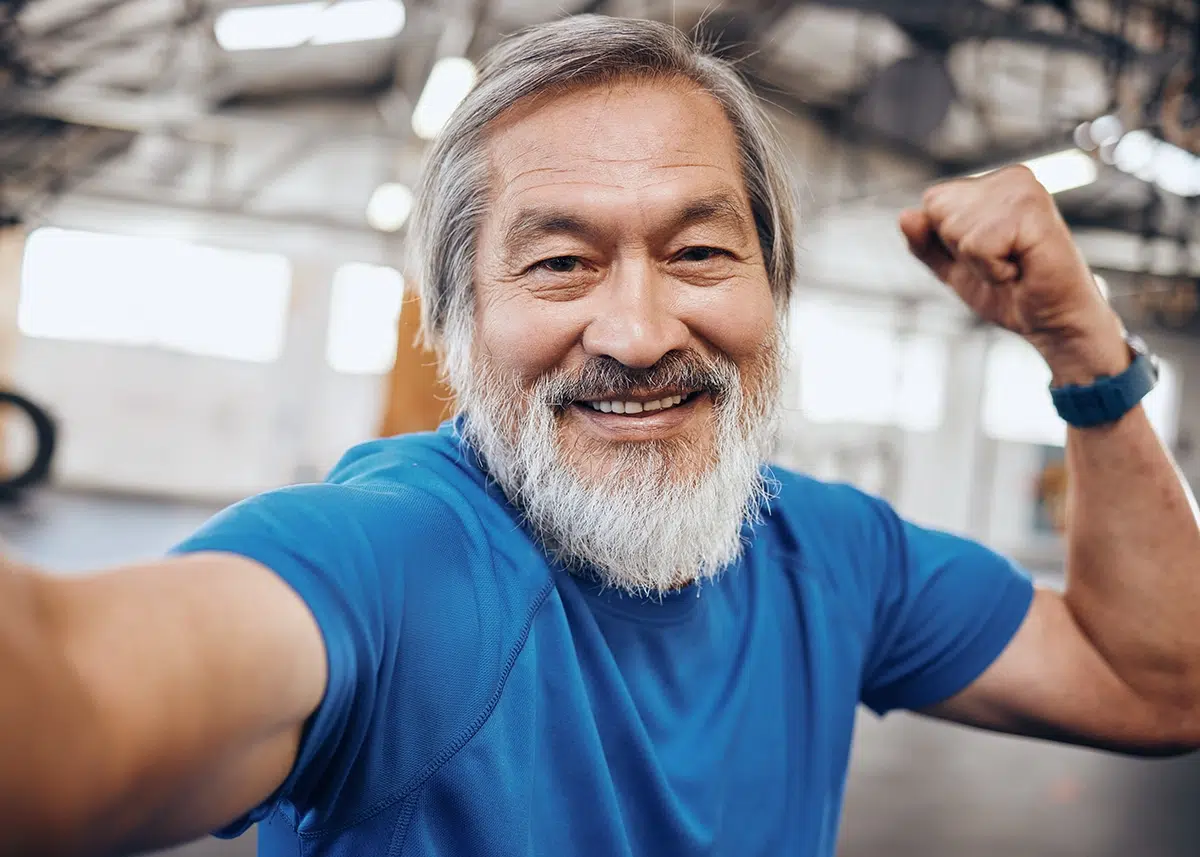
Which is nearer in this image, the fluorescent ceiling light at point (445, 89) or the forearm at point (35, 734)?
the forearm at point (35, 734)

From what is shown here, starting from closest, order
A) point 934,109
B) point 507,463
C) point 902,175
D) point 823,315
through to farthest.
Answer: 1. point 507,463
2. point 934,109
3. point 902,175
4. point 823,315

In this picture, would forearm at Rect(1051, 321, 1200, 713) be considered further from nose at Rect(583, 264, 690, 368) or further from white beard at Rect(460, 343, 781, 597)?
nose at Rect(583, 264, 690, 368)

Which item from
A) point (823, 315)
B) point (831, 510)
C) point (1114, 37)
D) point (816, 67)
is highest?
point (816, 67)

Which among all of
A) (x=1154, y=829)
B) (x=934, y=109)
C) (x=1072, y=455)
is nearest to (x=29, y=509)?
(x=934, y=109)

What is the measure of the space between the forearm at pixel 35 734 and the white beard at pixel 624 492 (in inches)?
22.7

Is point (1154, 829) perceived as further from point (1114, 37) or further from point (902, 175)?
point (902, 175)

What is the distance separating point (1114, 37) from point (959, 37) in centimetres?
119

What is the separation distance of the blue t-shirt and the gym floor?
263cm

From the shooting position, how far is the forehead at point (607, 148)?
108cm

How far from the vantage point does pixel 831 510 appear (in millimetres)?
1325

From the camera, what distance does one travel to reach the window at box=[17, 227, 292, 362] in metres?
12.4

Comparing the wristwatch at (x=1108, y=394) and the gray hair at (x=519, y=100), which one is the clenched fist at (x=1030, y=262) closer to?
the wristwatch at (x=1108, y=394)

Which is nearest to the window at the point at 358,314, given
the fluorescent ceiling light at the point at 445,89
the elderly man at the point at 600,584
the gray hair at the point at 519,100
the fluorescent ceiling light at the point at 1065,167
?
the fluorescent ceiling light at the point at 445,89

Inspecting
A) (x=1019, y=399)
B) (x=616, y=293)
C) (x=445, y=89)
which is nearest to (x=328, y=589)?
(x=616, y=293)
